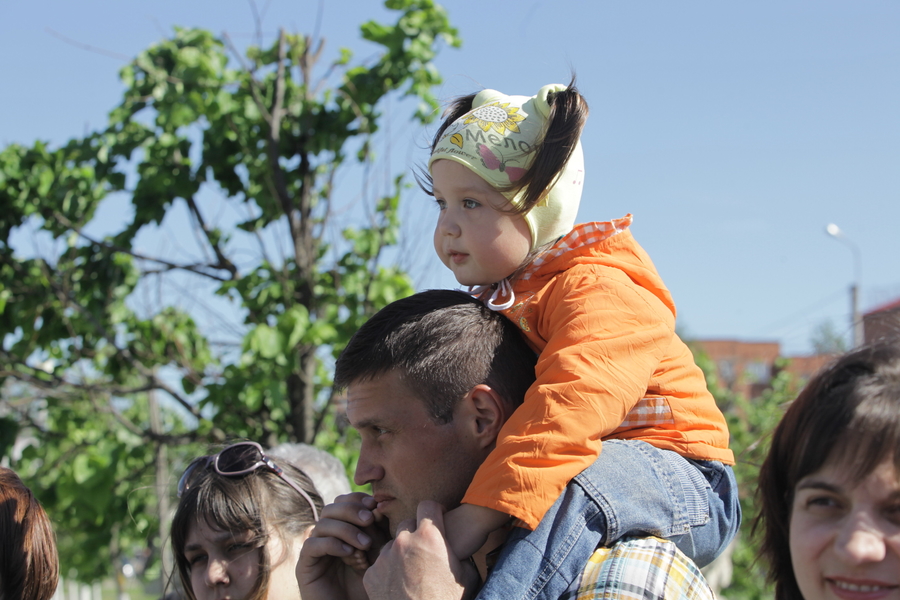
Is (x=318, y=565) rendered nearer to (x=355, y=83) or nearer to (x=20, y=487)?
(x=20, y=487)

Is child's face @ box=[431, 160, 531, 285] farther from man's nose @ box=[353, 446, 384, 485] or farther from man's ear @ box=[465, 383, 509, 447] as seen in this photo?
man's nose @ box=[353, 446, 384, 485]

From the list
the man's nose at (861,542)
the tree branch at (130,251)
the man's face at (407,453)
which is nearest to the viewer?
the man's nose at (861,542)

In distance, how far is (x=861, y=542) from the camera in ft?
4.15

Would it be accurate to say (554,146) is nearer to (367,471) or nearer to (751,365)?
(367,471)

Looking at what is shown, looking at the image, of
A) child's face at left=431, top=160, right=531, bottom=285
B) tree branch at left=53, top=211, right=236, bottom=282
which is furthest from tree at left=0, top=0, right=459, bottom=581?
child's face at left=431, top=160, right=531, bottom=285

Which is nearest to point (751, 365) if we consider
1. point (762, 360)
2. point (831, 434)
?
point (762, 360)

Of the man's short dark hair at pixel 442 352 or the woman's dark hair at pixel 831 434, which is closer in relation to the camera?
the woman's dark hair at pixel 831 434

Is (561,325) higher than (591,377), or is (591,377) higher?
(561,325)

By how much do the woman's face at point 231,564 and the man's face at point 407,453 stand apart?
0.76m

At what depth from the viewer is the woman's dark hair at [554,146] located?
1.98 m

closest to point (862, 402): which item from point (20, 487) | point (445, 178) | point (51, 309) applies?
point (445, 178)

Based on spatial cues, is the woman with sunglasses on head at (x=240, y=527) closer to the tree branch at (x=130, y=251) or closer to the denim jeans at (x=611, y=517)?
the denim jeans at (x=611, y=517)

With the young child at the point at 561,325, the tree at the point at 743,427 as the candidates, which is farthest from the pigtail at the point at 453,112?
the tree at the point at 743,427

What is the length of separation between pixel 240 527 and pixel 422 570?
108 cm
